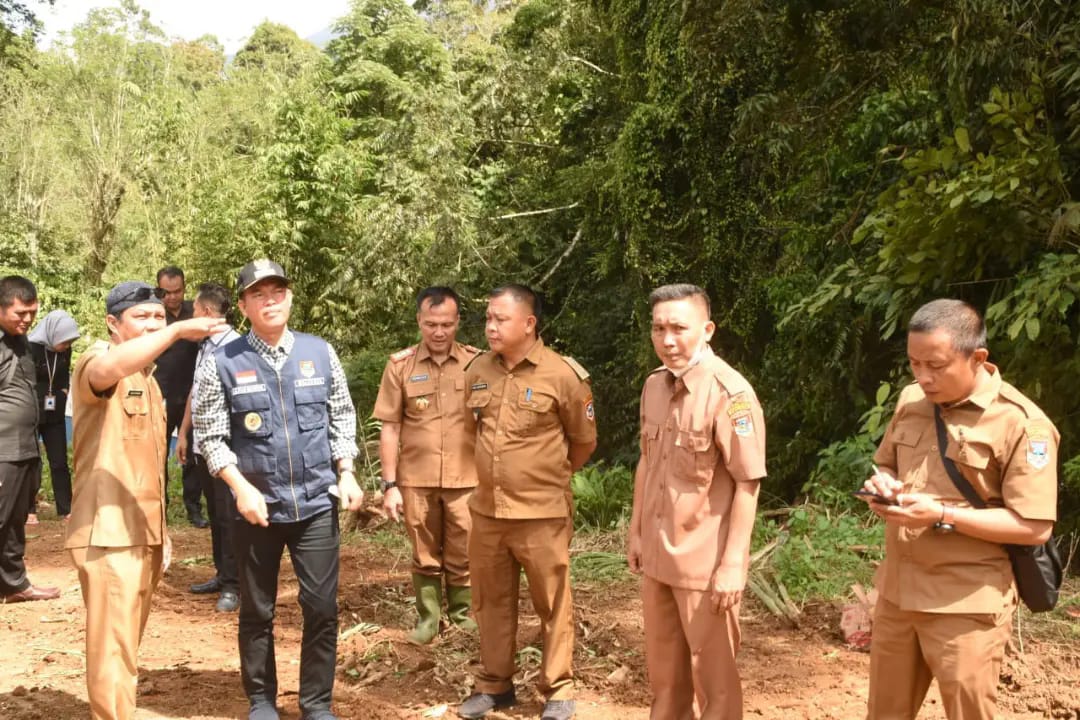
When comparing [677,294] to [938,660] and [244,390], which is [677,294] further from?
[244,390]

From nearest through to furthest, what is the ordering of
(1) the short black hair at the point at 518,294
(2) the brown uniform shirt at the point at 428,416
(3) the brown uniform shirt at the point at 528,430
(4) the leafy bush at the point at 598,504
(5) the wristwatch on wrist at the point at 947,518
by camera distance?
(5) the wristwatch on wrist at the point at 947,518, (3) the brown uniform shirt at the point at 528,430, (1) the short black hair at the point at 518,294, (2) the brown uniform shirt at the point at 428,416, (4) the leafy bush at the point at 598,504

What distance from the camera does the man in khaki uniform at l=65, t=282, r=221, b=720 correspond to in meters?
3.94

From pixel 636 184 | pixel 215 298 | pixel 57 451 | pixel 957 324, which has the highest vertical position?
pixel 636 184

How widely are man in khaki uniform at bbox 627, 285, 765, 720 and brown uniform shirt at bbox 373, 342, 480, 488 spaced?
74.4 inches

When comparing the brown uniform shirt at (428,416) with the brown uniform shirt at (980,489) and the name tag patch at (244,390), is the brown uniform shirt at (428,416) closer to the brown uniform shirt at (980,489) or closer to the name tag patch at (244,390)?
the name tag patch at (244,390)

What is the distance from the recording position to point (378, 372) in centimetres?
1539

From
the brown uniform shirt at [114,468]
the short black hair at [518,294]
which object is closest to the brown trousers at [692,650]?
the short black hair at [518,294]

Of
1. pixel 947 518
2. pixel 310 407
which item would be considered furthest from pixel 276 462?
pixel 947 518

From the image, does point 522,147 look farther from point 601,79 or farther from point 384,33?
point 384,33

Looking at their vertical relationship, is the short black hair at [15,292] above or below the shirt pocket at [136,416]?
above

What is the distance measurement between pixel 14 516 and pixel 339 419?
11.2 feet

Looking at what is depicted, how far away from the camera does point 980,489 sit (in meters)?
3.06

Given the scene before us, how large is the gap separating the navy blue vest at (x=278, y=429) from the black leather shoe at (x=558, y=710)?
1.34 m

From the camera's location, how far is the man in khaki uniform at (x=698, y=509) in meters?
3.62
